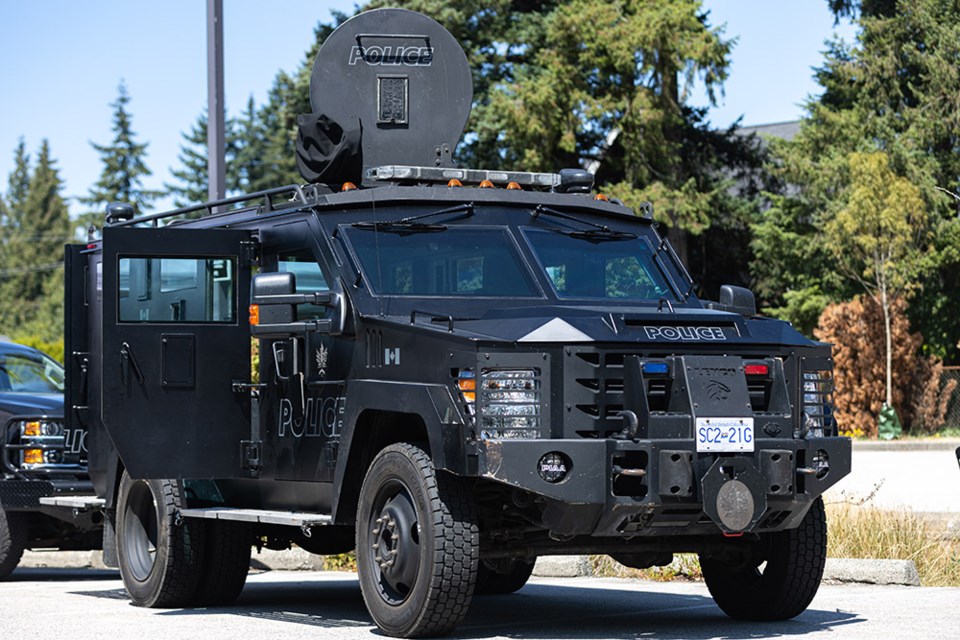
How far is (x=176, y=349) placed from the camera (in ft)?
34.1

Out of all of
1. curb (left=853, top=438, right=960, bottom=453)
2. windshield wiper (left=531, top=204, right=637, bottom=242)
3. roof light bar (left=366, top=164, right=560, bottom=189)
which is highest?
roof light bar (left=366, top=164, right=560, bottom=189)

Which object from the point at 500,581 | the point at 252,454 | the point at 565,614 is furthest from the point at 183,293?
the point at 500,581

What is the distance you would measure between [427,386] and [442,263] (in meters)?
1.40

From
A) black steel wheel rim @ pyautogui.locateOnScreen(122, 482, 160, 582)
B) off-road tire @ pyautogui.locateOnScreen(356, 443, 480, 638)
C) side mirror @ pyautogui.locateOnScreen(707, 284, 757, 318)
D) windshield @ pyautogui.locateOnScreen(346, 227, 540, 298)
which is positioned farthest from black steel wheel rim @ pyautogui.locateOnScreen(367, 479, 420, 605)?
black steel wheel rim @ pyautogui.locateOnScreen(122, 482, 160, 582)

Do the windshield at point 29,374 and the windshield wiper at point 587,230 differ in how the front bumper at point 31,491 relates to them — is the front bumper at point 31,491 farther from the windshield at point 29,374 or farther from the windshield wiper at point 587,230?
the windshield wiper at point 587,230

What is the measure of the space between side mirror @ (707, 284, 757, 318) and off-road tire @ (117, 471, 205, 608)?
3.58 m

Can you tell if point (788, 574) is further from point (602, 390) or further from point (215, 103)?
point (215, 103)

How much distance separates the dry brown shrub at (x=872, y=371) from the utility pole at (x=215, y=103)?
23153mm

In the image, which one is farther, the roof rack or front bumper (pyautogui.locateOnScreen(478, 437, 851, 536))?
the roof rack

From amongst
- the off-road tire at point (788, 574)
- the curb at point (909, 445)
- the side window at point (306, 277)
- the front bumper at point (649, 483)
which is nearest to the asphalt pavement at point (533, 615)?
the off-road tire at point (788, 574)

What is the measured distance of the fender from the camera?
8.24 m

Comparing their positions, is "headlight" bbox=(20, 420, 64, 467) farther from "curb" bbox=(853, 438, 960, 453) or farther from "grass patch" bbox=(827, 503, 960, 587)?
"curb" bbox=(853, 438, 960, 453)

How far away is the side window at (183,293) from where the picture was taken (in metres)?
10.4

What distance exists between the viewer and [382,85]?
37.8ft
